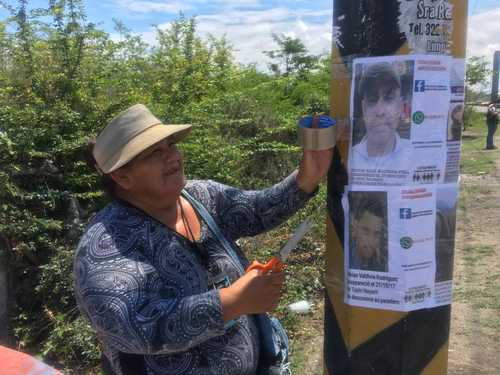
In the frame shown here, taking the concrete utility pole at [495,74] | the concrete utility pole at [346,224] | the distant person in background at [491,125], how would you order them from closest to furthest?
the concrete utility pole at [346,224] < the distant person in background at [491,125] < the concrete utility pole at [495,74]

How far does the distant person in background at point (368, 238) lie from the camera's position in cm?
169

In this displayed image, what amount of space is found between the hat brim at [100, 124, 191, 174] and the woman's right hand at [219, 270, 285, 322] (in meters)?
0.56

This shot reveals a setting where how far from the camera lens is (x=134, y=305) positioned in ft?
5.39

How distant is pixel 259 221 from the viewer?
224 cm

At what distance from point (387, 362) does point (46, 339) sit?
3.73 meters

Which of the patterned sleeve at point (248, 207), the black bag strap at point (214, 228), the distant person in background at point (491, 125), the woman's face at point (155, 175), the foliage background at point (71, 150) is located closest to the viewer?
the woman's face at point (155, 175)

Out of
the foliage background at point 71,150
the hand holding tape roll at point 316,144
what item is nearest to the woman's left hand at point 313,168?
the hand holding tape roll at point 316,144

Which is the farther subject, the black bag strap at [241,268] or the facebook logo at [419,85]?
the black bag strap at [241,268]

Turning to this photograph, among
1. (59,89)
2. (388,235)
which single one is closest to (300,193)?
(388,235)

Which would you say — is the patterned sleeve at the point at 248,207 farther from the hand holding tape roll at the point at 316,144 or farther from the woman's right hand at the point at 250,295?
the woman's right hand at the point at 250,295

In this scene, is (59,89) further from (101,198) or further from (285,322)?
(285,322)

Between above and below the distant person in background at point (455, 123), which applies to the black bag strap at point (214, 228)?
below

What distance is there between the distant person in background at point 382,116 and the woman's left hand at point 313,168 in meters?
0.20

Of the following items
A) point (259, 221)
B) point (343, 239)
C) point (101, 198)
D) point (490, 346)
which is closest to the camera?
point (343, 239)
